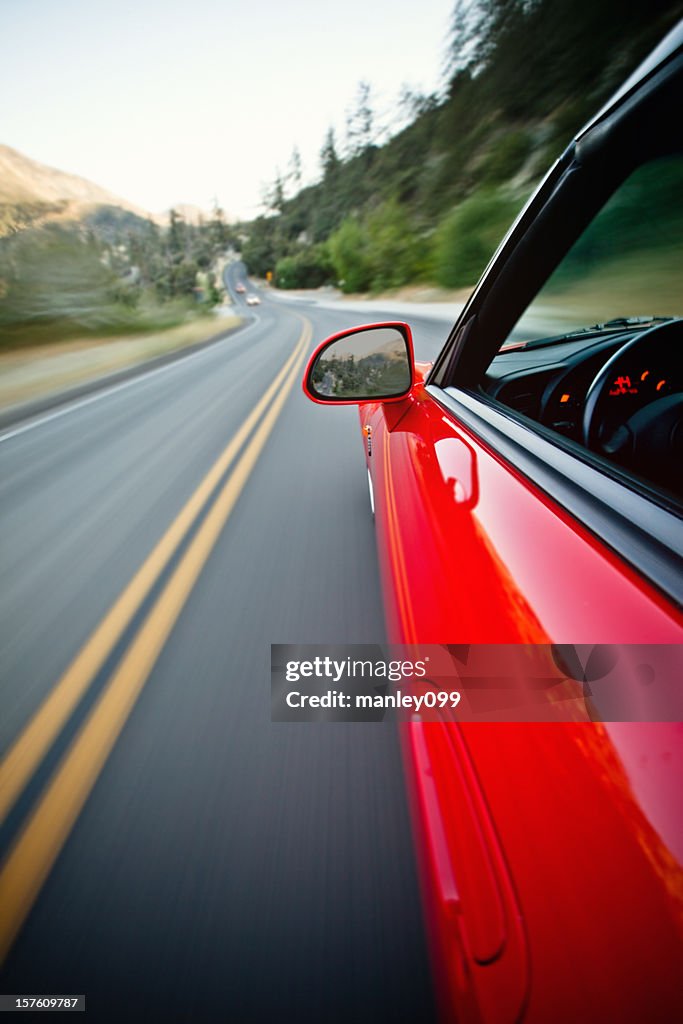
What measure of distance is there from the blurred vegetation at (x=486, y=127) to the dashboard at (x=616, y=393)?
5610 mm

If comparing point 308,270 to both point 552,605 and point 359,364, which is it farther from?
point 552,605

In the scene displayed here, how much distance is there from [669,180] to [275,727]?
13.9m

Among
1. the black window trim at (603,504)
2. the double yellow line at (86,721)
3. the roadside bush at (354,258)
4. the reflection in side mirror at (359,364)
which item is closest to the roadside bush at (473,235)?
the roadside bush at (354,258)

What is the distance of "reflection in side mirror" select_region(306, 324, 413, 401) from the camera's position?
227 centimetres

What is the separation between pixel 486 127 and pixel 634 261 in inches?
950

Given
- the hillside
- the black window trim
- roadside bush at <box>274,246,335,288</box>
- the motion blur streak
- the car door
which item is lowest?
roadside bush at <box>274,246,335,288</box>

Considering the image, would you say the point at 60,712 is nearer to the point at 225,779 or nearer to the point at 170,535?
the point at 225,779

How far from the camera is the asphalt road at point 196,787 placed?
4.17ft

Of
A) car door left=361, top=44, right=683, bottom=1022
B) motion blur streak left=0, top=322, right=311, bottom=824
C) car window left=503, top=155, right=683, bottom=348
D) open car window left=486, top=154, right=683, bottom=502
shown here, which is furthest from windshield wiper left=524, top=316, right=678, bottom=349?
car window left=503, top=155, right=683, bottom=348

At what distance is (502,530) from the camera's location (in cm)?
109

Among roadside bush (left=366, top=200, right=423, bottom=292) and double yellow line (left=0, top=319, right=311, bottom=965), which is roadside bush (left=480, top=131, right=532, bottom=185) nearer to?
roadside bush (left=366, top=200, right=423, bottom=292)

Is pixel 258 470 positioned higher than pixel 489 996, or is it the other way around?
pixel 489 996

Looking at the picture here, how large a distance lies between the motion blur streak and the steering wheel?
6.92 ft

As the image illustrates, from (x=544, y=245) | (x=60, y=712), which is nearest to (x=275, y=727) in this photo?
(x=60, y=712)
